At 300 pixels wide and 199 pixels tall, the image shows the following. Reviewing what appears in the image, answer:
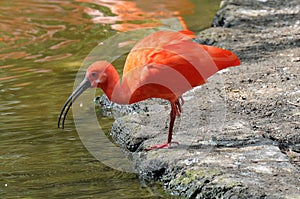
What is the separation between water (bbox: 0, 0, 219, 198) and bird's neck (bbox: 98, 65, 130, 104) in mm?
487

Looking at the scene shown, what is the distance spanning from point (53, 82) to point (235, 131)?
117 inches

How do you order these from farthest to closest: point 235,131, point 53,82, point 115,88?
point 53,82 < point 235,131 < point 115,88

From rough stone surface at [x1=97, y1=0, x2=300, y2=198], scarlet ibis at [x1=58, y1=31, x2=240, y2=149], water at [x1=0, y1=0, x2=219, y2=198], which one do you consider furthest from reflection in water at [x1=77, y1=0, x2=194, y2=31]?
scarlet ibis at [x1=58, y1=31, x2=240, y2=149]

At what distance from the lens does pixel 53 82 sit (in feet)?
25.6

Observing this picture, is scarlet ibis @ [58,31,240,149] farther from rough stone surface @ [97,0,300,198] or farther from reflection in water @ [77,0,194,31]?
reflection in water @ [77,0,194,31]

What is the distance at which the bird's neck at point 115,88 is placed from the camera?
516 cm

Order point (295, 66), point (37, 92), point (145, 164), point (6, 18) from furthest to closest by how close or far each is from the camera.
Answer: point (6, 18), point (37, 92), point (295, 66), point (145, 164)

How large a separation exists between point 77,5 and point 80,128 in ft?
19.0

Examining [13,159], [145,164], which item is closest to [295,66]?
[145,164]

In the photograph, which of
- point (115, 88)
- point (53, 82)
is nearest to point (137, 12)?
point (53, 82)

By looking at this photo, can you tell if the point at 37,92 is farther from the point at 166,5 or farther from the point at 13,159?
the point at 166,5

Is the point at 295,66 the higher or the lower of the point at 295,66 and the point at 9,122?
the higher

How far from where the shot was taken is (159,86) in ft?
16.7

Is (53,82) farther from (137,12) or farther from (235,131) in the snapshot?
(137,12)
